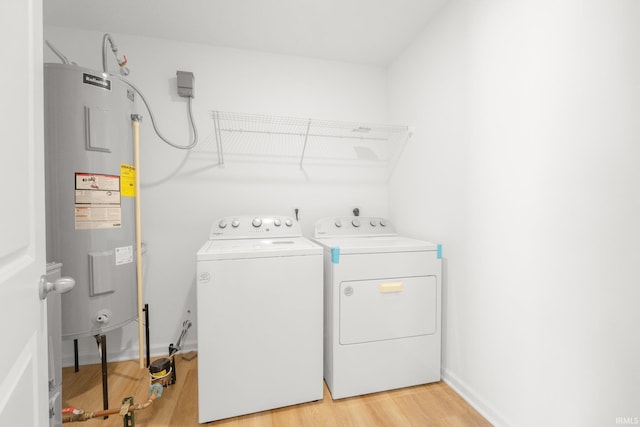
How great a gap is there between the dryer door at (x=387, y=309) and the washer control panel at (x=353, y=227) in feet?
1.99

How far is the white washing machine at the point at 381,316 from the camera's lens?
4.97 ft

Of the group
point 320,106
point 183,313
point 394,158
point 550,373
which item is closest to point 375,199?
point 394,158

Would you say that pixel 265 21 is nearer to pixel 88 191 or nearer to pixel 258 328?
pixel 88 191

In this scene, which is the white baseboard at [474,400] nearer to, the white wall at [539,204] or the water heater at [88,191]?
the white wall at [539,204]

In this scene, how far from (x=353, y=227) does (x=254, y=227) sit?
2.47 feet

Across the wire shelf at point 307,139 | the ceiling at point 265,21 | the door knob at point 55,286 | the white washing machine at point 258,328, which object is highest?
the ceiling at point 265,21

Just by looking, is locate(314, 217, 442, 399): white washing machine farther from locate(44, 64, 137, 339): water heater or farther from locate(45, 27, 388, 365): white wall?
locate(44, 64, 137, 339): water heater

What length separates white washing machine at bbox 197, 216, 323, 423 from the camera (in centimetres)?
134

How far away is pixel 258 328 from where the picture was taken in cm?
139

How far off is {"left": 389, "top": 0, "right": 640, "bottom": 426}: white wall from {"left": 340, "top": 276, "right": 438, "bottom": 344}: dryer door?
159mm

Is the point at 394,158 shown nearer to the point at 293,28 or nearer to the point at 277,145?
the point at 277,145

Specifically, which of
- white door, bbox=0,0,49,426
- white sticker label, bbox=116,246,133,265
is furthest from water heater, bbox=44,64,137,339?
white door, bbox=0,0,49,426

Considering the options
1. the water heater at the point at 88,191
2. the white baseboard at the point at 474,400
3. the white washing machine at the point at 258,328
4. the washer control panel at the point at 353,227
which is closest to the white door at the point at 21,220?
the white washing machine at the point at 258,328

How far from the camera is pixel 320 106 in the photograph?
225 cm
